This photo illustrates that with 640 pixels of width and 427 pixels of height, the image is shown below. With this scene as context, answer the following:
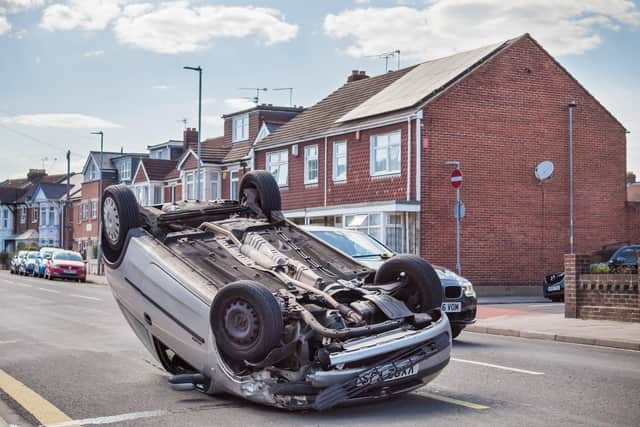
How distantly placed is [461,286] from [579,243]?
20.6 m

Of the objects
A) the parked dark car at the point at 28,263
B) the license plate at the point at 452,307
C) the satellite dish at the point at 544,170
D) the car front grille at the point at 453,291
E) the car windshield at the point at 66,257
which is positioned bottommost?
the parked dark car at the point at 28,263

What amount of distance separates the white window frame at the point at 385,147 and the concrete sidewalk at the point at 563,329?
12405mm

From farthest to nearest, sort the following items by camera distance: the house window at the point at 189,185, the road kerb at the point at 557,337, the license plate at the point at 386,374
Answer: the house window at the point at 189,185 → the road kerb at the point at 557,337 → the license plate at the point at 386,374

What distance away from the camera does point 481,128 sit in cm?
2984

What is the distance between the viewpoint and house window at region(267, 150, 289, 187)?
119 feet

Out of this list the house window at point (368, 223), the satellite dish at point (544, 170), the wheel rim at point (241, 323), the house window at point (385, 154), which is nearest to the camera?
the wheel rim at point (241, 323)

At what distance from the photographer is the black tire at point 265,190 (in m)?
9.02

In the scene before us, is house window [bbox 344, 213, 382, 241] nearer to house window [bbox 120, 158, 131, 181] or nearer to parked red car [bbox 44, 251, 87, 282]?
parked red car [bbox 44, 251, 87, 282]

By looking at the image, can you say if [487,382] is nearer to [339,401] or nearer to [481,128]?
[339,401]

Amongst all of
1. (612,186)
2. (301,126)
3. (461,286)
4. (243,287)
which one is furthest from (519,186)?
(243,287)

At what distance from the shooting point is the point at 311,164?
34.7 m

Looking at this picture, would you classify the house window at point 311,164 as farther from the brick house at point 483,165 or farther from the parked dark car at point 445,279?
the parked dark car at point 445,279

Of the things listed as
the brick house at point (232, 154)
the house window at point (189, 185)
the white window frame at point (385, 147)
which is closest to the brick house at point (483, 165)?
the white window frame at point (385, 147)

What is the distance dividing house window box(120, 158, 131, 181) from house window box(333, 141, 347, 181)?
37.2 metres
